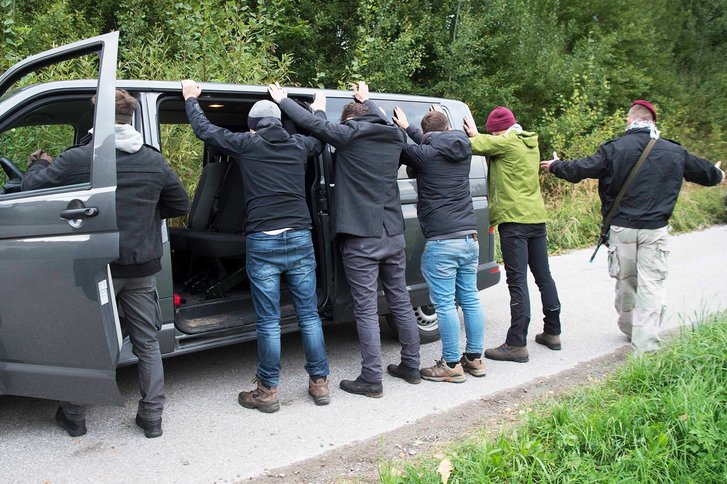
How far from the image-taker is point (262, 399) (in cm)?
420

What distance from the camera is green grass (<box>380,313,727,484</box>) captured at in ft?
10.5

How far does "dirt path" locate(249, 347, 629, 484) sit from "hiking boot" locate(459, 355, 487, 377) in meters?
0.32

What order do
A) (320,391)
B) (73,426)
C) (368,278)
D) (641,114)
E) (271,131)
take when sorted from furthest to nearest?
(641,114) → (368,278) → (320,391) → (271,131) → (73,426)

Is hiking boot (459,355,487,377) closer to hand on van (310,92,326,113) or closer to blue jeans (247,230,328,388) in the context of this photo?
blue jeans (247,230,328,388)

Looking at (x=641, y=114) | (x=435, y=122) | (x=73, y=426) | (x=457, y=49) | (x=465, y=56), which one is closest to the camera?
(x=73, y=426)

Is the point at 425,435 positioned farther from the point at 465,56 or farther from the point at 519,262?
the point at 465,56

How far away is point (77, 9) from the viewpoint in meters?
12.0

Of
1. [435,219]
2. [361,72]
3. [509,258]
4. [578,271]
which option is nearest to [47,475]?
[435,219]

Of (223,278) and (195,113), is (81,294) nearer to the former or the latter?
(195,113)

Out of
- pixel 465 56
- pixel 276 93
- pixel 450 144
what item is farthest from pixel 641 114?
pixel 465 56

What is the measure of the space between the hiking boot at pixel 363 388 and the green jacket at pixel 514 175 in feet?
5.71

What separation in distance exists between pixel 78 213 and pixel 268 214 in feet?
3.89

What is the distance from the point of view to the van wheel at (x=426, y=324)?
562 centimetres

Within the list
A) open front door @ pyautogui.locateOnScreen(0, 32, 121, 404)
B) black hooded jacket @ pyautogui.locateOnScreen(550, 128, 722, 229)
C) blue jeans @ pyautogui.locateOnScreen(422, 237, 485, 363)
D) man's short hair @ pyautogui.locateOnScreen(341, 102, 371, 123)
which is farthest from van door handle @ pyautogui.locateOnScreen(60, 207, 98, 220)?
black hooded jacket @ pyautogui.locateOnScreen(550, 128, 722, 229)
